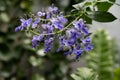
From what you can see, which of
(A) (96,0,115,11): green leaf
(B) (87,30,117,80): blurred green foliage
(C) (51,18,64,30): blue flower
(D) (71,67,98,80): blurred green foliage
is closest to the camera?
(C) (51,18,64,30): blue flower

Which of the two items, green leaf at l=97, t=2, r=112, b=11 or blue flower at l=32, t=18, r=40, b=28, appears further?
green leaf at l=97, t=2, r=112, b=11

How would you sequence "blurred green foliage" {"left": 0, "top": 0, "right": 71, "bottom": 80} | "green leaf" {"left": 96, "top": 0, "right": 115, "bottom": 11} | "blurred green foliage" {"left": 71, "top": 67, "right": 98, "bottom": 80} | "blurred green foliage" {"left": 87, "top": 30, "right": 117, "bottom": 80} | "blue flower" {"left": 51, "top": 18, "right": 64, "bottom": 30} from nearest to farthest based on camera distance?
"blue flower" {"left": 51, "top": 18, "right": 64, "bottom": 30} < "green leaf" {"left": 96, "top": 0, "right": 115, "bottom": 11} < "blurred green foliage" {"left": 71, "top": 67, "right": 98, "bottom": 80} < "blurred green foliage" {"left": 87, "top": 30, "right": 117, "bottom": 80} < "blurred green foliage" {"left": 0, "top": 0, "right": 71, "bottom": 80}

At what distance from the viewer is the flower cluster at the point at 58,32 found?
87 cm

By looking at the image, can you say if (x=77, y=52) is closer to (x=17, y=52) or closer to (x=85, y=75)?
(x=85, y=75)

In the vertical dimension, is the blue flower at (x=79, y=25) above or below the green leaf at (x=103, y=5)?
below

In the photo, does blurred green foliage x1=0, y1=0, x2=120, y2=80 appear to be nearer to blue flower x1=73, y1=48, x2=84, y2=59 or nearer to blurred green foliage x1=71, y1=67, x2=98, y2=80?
blurred green foliage x1=71, y1=67, x2=98, y2=80

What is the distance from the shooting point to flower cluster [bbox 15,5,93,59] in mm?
869

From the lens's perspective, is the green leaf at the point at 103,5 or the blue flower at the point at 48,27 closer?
the blue flower at the point at 48,27

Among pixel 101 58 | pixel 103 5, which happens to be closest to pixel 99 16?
pixel 103 5

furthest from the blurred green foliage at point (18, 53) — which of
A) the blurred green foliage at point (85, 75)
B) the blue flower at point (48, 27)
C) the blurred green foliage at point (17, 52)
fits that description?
the blue flower at point (48, 27)

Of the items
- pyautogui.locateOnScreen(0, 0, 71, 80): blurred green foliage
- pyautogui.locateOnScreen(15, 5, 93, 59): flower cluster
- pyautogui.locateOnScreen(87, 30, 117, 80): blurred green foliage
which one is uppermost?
pyautogui.locateOnScreen(0, 0, 71, 80): blurred green foliage

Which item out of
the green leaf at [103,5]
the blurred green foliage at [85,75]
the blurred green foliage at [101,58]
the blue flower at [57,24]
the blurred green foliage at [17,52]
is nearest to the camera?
the blue flower at [57,24]

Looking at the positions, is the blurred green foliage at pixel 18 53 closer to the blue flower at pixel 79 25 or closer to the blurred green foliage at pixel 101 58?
the blurred green foliage at pixel 101 58

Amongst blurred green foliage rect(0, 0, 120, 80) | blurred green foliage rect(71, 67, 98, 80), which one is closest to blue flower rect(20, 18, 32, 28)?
blurred green foliage rect(71, 67, 98, 80)
